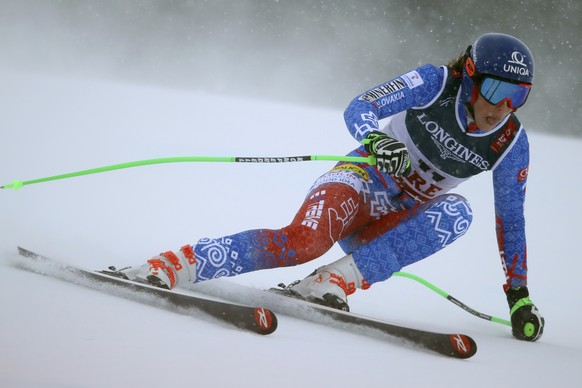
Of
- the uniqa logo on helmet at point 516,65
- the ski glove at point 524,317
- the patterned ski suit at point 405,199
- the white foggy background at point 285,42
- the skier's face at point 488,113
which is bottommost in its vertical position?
the ski glove at point 524,317

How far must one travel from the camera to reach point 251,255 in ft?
8.23

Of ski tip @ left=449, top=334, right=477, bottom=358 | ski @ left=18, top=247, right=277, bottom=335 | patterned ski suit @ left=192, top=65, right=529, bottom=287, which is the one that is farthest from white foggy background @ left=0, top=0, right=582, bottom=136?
ski tip @ left=449, top=334, right=477, bottom=358

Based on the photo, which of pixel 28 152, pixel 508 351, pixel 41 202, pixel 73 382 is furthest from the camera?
pixel 28 152

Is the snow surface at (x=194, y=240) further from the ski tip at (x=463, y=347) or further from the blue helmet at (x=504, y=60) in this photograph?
the blue helmet at (x=504, y=60)

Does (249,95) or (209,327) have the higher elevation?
(249,95)

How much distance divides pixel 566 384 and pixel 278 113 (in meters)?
8.18

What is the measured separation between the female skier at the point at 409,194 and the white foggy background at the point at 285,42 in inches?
261

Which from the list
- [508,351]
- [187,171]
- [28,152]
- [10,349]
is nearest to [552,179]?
[187,171]

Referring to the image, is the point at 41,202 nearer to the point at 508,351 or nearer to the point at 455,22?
the point at 508,351

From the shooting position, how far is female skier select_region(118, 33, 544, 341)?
8.19 feet

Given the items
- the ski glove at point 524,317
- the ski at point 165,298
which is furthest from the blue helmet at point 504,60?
the ski at point 165,298

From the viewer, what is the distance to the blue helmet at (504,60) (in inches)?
101

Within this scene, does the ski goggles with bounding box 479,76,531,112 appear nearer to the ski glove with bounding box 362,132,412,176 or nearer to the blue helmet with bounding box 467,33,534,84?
the blue helmet with bounding box 467,33,534,84

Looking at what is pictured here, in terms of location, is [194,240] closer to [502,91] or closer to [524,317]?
[524,317]
